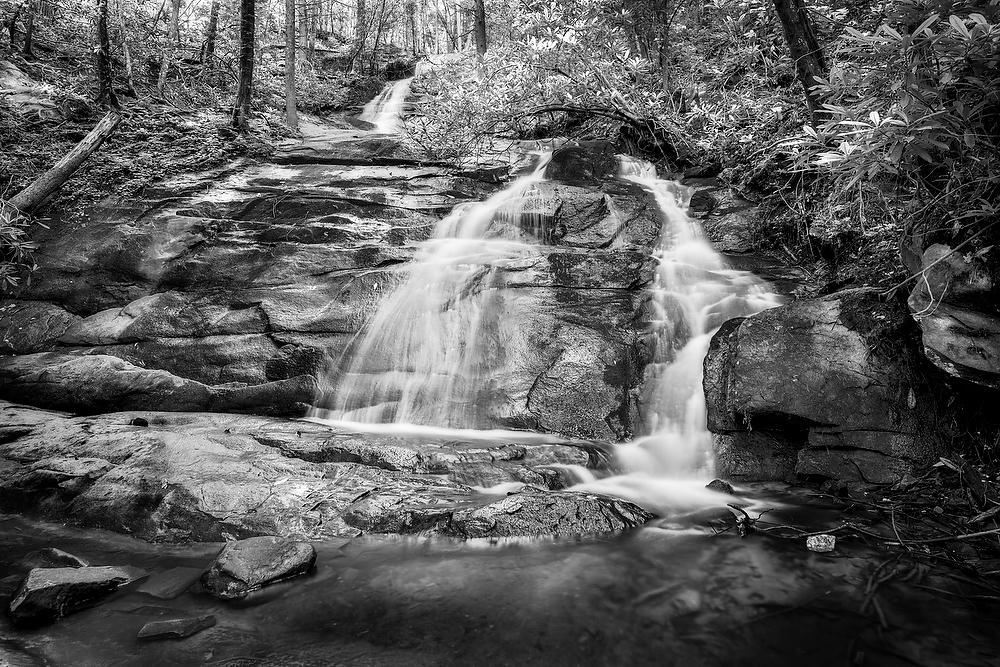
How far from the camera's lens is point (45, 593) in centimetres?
312

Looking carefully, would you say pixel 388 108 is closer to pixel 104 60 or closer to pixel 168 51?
pixel 168 51

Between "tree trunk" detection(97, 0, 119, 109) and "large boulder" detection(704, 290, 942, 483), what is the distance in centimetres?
1167

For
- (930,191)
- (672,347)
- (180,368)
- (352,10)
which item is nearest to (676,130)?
(672,347)

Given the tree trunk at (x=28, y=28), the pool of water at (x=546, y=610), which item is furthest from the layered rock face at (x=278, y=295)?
the tree trunk at (x=28, y=28)

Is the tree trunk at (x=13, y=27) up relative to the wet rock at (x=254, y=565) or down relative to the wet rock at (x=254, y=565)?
up

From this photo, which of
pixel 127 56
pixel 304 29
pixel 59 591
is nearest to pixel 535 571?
pixel 59 591

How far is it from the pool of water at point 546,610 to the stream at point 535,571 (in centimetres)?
1

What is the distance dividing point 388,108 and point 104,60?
9916mm

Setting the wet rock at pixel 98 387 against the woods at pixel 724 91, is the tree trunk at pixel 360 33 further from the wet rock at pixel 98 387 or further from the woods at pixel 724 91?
the wet rock at pixel 98 387

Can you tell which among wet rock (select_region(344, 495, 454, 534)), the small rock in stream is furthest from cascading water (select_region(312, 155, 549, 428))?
the small rock in stream

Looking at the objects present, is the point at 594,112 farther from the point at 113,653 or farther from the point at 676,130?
the point at 113,653

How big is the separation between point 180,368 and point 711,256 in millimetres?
7197

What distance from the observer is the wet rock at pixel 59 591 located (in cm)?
306

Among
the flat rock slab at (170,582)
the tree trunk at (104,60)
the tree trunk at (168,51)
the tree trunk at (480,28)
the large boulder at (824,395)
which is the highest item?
the tree trunk at (480,28)
